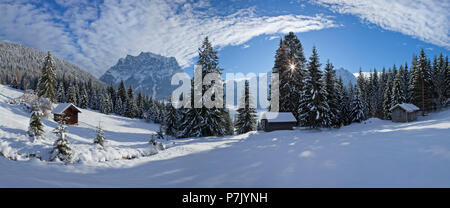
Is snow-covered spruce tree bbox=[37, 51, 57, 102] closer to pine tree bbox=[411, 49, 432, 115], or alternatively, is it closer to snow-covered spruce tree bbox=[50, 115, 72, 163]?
snow-covered spruce tree bbox=[50, 115, 72, 163]

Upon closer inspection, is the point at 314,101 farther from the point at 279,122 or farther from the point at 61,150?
the point at 61,150

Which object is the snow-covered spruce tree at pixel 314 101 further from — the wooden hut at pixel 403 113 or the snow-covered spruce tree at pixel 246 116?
the wooden hut at pixel 403 113

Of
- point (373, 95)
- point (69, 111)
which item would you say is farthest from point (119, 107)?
point (373, 95)

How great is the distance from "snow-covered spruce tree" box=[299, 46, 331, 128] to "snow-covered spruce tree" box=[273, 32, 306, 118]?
3108mm

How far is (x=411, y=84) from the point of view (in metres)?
40.5

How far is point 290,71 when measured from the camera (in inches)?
1302

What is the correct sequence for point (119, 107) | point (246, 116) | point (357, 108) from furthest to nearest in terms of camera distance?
point (119, 107)
point (357, 108)
point (246, 116)

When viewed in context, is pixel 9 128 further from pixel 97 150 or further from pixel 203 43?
pixel 203 43

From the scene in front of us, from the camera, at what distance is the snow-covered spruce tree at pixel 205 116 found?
23.8 m

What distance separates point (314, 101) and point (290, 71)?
8444 mm
